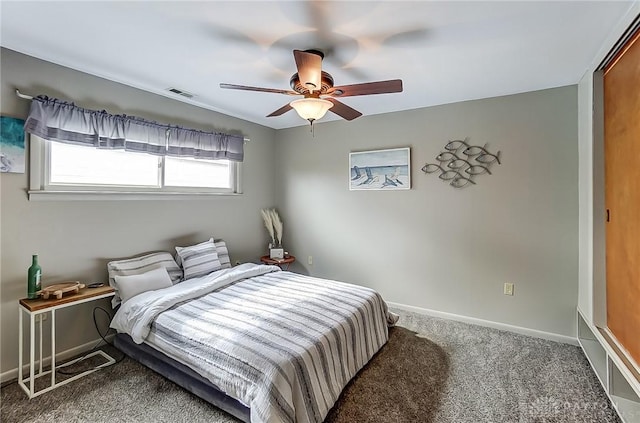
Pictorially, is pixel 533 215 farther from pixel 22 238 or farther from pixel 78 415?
pixel 22 238

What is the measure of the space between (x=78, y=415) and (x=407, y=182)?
11.3 feet

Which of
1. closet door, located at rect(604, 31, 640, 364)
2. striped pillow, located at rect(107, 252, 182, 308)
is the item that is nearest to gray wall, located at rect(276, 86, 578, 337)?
closet door, located at rect(604, 31, 640, 364)

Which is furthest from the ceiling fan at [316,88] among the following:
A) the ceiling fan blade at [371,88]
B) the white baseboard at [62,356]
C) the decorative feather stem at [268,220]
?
the white baseboard at [62,356]

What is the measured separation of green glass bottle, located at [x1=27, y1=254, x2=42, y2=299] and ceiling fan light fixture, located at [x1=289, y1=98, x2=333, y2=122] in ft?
7.23

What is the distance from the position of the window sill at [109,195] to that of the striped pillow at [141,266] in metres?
0.59

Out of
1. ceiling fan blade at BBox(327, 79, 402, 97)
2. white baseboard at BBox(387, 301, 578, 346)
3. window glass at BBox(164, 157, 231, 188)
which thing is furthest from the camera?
window glass at BBox(164, 157, 231, 188)

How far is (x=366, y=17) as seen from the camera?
1.76 metres

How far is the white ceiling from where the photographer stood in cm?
170

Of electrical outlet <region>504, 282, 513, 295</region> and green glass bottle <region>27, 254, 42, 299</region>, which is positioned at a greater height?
green glass bottle <region>27, 254, 42, 299</region>

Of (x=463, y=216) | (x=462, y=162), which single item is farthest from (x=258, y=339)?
(x=462, y=162)

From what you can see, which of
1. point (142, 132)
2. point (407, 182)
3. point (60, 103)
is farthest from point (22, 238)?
point (407, 182)

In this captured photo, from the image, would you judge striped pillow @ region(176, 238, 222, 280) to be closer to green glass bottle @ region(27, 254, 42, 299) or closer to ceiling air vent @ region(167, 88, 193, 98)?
green glass bottle @ region(27, 254, 42, 299)

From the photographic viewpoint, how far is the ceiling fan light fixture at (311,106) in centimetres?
207

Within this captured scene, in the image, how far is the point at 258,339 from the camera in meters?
1.83
